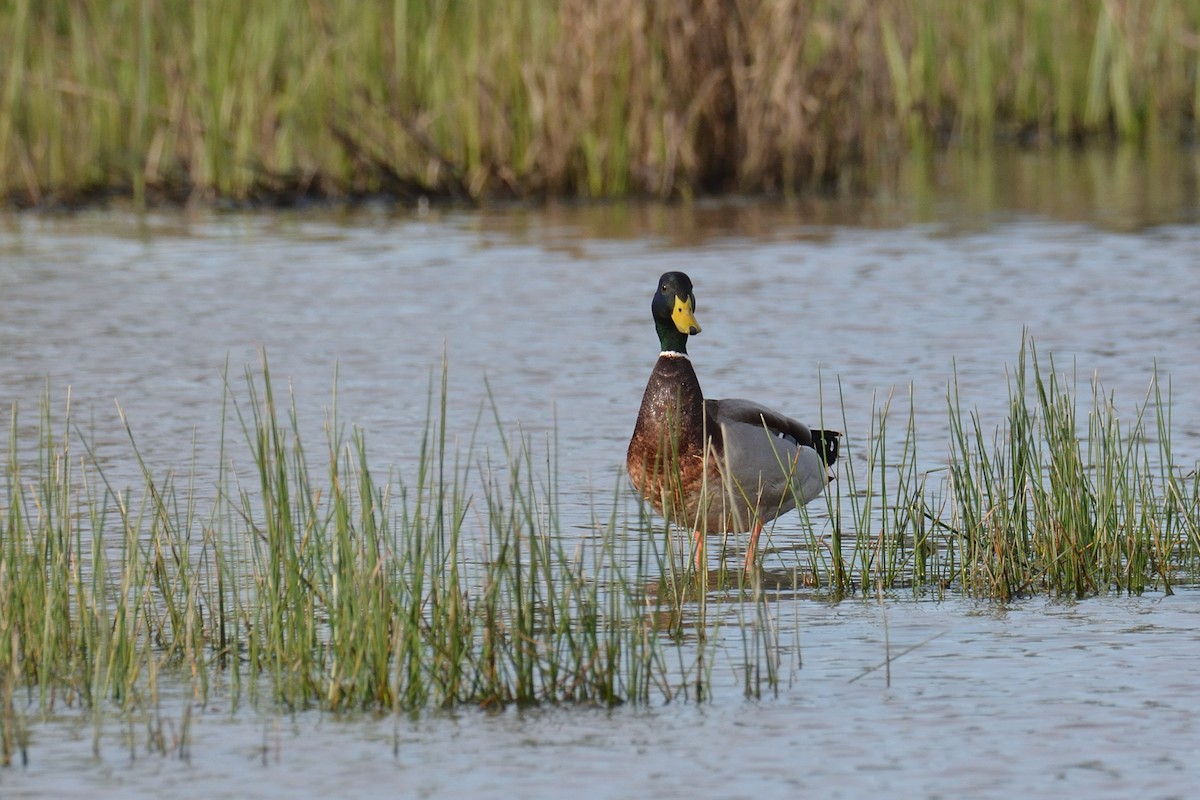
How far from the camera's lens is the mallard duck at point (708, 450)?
6566mm

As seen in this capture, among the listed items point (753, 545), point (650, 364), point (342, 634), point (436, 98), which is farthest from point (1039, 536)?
point (436, 98)

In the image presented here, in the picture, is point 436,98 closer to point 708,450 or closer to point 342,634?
point 708,450

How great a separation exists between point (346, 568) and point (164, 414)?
4556mm

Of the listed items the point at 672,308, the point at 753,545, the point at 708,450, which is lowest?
the point at 753,545

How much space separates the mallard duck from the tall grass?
7.89 m

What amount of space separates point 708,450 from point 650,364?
12.6 feet

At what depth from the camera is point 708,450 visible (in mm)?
6547

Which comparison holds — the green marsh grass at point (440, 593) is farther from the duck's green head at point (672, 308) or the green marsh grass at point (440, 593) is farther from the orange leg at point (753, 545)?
the duck's green head at point (672, 308)

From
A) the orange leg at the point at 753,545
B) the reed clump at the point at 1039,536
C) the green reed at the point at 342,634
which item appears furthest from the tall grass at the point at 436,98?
the green reed at the point at 342,634

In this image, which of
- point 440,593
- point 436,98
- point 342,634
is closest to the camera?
point 342,634

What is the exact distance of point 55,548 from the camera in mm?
5266

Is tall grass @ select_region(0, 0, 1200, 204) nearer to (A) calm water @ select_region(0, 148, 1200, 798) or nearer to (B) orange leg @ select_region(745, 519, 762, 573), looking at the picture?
(A) calm water @ select_region(0, 148, 1200, 798)

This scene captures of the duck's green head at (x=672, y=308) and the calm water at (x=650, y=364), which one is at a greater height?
the duck's green head at (x=672, y=308)

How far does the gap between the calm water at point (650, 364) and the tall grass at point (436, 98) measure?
445 millimetres
